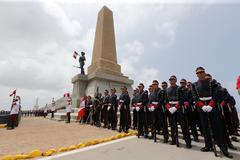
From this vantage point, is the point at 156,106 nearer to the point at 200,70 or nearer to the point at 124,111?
the point at 200,70

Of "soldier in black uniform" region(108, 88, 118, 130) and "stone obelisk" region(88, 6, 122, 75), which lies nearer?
"soldier in black uniform" region(108, 88, 118, 130)

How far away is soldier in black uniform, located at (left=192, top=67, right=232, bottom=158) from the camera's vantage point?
3777 millimetres

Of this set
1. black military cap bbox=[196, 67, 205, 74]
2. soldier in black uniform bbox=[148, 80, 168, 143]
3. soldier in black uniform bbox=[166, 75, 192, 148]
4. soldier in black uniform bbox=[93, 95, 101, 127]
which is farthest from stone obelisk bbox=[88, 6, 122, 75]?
black military cap bbox=[196, 67, 205, 74]

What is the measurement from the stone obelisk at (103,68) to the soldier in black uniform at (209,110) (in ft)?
41.7

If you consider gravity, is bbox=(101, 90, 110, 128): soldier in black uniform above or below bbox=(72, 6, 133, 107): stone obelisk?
below

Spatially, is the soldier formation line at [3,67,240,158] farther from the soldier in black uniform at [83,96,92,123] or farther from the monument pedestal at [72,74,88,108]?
the monument pedestal at [72,74,88,108]

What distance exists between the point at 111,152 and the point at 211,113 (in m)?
2.43

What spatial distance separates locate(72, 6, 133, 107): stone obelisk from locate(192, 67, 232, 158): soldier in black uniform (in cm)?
1272

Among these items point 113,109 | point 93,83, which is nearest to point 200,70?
point 113,109

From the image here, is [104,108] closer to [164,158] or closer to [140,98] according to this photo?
[140,98]

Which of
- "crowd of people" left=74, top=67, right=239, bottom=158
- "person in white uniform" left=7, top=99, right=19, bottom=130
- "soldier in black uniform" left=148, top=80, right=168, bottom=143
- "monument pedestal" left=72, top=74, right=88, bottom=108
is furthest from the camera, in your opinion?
"monument pedestal" left=72, top=74, right=88, bottom=108

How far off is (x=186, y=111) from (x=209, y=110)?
6.53 feet

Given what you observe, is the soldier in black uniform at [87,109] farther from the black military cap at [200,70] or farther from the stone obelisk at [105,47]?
the black military cap at [200,70]

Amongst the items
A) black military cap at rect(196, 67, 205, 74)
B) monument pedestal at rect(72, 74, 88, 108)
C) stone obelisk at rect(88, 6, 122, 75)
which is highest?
stone obelisk at rect(88, 6, 122, 75)
